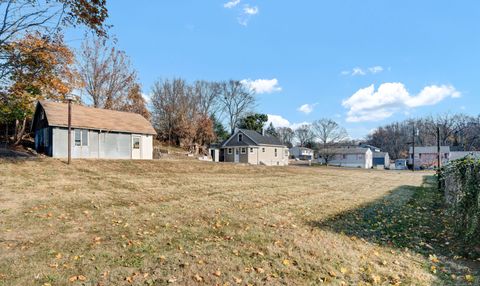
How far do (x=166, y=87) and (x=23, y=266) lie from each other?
42191 millimetres

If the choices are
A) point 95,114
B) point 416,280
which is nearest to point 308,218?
point 416,280

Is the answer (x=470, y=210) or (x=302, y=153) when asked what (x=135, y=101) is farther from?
(x=302, y=153)

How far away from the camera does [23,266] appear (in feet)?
14.4

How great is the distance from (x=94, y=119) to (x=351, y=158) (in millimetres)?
53271

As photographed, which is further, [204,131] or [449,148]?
[449,148]

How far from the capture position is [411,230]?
7523mm

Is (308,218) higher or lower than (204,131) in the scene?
lower

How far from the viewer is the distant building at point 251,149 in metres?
41.7

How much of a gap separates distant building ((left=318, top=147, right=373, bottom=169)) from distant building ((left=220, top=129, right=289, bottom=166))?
60.0 feet

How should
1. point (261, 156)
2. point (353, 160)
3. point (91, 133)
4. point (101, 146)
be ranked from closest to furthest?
point (91, 133)
point (101, 146)
point (261, 156)
point (353, 160)

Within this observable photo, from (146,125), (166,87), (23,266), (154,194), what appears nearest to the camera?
(23,266)

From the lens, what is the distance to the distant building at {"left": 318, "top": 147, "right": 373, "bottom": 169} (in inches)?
2395

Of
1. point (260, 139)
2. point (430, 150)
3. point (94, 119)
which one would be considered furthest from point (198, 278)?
point (430, 150)

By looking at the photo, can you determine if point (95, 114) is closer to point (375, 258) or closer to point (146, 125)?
point (146, 125)
